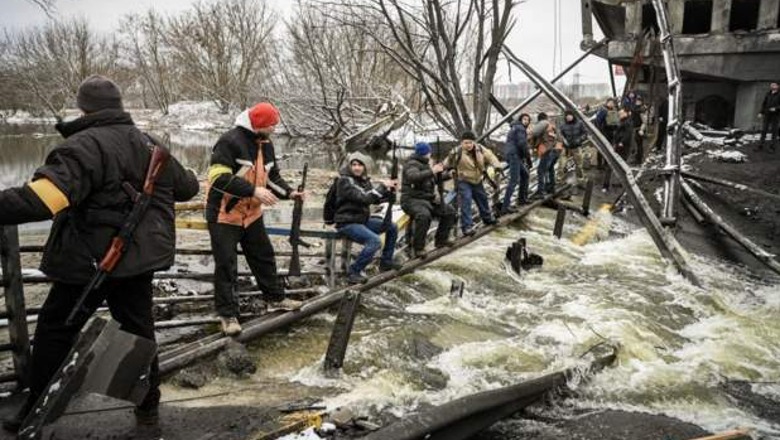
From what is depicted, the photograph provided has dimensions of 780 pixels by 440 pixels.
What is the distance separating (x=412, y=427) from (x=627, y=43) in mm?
18901

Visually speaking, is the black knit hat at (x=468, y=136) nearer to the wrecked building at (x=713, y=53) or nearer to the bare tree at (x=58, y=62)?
the wrecked building at (x=713, y=53)

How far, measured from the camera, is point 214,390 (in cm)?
446

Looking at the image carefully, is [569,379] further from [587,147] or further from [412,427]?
[587,147]

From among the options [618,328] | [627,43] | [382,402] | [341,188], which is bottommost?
[618,328]

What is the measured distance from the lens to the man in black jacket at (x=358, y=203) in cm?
661

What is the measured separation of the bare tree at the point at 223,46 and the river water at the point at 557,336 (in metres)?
40.2

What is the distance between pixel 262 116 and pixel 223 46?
46299 mm

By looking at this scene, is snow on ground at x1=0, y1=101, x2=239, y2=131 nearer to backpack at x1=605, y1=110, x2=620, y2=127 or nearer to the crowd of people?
backpack at x1=605, y1=110, x2=620, y2=127

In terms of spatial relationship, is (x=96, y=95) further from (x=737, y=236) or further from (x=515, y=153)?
(x=737, y=236)

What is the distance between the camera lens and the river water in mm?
4977

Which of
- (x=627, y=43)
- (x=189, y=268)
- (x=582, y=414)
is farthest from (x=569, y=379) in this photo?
(x=627, y=43)

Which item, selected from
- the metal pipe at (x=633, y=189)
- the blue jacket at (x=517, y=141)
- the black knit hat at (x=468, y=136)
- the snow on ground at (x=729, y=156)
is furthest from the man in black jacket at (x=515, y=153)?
the snow on ground at (x=729, y=156)

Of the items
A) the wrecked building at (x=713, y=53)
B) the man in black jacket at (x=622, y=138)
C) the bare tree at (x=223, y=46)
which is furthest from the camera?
the bare tree at (x=223, y=46)

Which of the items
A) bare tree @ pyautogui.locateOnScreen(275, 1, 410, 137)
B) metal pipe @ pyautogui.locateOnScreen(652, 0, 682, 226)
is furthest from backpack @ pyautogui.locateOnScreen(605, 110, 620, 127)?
bare tree @ pyautogui.locateOnScreen(275, 1, 410, 137)
